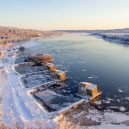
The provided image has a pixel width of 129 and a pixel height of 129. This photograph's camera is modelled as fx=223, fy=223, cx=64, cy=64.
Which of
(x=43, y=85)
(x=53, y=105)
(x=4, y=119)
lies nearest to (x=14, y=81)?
(x=43, y=85)

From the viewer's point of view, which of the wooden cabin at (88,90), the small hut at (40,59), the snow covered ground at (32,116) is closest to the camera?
the snow covered ground at (32,116)

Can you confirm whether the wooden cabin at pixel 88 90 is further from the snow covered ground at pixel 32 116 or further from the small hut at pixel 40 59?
the small hut at pixel 40 59

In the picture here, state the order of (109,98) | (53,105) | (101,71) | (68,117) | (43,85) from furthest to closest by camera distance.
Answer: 1. (101,71)
2. (43,85)
3. (109,98)
4. (53,105)
5. (68,117)

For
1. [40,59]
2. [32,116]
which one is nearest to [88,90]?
[32,116]

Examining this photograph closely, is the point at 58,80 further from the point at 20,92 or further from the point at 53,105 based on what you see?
the point at 53,105

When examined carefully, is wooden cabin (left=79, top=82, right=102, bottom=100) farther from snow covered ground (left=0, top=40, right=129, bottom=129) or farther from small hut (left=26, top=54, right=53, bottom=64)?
small hut (left=26, top=54, right=53, bottom=64)

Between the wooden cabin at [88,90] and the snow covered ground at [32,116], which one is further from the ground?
the wooden cabin at [88,90]

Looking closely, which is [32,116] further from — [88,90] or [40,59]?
[40,59]

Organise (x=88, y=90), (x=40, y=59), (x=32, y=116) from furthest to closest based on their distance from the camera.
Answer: (x=40, y=59) < (x=88, y=90) < (x=32, y=116)

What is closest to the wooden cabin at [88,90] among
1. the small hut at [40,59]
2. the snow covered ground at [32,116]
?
the snow covered ground at [32,116]

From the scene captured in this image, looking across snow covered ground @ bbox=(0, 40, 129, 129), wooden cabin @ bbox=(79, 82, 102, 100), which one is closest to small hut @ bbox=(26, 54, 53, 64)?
snow covered ground @ bbox=(0, 40, 129, 129)

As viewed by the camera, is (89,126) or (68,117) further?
(68,117)
